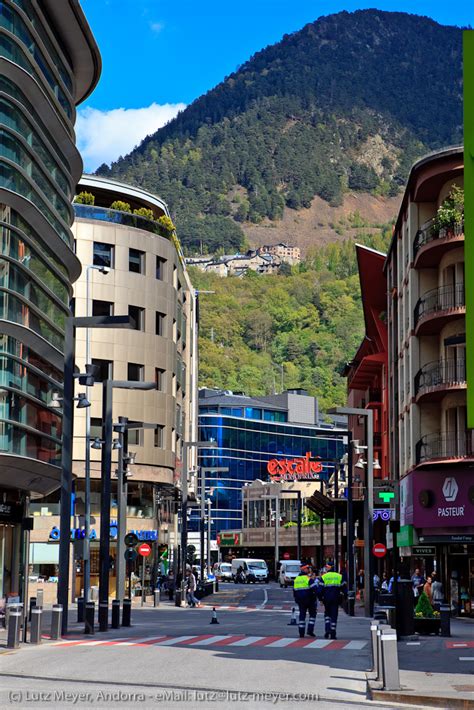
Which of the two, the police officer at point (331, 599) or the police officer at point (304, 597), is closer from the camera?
the police officer at point (331, 599)

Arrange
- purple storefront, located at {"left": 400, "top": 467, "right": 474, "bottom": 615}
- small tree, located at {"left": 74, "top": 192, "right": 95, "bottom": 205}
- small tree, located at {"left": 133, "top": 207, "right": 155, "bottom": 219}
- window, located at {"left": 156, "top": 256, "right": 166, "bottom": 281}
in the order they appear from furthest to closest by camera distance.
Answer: window, located at {"left": 156, "top": 256, "right": 166, "bottom": 281}
small tree, located at {"left": 133, "top": 207, "right": 155, "bottom": 219}
small tree, located at {"left": 74, "top": 192, "right": 95, "bottom": 205}
purple storefront, located at {"left": 400, "top": 467, "right": 474, "bottom": 615}

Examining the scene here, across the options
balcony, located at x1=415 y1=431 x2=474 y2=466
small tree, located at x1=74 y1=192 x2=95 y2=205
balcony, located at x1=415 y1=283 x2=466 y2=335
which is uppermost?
small tree, located at x1=74 y1=192 x2=95 y2=205

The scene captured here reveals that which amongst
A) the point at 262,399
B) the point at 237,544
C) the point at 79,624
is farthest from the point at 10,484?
the point at 262,399

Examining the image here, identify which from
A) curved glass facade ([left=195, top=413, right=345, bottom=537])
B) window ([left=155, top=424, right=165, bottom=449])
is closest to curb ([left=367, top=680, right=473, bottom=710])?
window ([left=155, top=424, right=165, bottom=449])

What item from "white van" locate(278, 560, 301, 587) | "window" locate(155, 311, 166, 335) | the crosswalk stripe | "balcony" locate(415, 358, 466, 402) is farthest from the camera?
"white van" locate(278, 560, 301, 587)

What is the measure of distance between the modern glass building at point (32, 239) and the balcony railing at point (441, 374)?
50.0 ft

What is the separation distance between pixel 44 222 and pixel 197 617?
1547cm

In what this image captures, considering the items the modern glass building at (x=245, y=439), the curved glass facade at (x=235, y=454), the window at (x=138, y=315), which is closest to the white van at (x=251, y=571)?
the modern glass building at (x=245, y=439)

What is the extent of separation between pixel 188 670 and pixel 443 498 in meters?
28.1

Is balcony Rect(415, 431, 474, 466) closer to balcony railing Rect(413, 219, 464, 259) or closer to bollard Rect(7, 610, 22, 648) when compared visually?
balcony railing Rect(413, 219, 464, 259)

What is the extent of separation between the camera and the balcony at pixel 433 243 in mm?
48062

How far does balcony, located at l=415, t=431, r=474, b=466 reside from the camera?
4678 cm

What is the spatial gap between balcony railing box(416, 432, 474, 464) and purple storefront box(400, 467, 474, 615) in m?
0.62

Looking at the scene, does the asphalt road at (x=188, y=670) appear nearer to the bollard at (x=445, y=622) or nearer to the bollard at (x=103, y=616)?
the bollard at (x=103, y=616)
